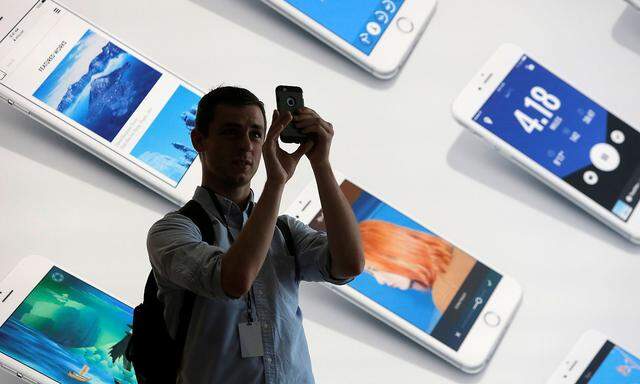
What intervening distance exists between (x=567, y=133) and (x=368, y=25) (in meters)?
0.25

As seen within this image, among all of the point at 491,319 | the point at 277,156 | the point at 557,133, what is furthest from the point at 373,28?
the point at 277,156

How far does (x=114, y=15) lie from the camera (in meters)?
0.95

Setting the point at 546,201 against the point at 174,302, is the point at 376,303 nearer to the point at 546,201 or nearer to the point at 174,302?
the point at 546,201

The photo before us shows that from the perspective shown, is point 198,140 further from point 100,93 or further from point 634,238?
point 634,238

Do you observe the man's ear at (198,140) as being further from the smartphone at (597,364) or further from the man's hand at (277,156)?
the smartphone at (597,364)

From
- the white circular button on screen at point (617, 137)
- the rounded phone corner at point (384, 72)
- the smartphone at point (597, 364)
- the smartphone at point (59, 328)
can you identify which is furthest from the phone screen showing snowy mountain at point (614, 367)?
the smartphone at point (59, 328)

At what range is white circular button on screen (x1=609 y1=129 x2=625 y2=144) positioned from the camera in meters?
0.98

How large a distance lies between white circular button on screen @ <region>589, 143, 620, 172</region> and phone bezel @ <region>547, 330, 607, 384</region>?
199 millimetres

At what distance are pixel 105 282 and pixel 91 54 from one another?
0.24m

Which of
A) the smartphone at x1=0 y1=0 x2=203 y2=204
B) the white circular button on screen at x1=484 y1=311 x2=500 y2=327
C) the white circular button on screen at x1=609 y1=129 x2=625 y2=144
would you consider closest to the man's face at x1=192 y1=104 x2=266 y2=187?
the smartphone at x1=0 y1=0 x2=203 y2=204

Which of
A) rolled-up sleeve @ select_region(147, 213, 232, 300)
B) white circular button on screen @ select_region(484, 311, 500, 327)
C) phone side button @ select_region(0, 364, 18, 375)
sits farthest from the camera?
white circular button on screen @ select_region(484, 311, 500, 327)

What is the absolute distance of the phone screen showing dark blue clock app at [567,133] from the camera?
951 millimetres

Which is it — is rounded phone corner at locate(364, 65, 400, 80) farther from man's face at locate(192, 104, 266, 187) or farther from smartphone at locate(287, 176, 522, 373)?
man's face at locate(192, 104, 266, 187)

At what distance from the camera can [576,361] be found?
88cm
